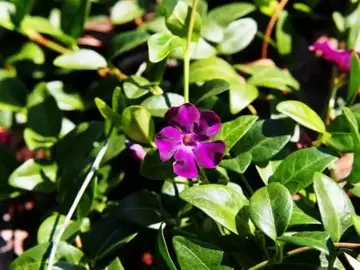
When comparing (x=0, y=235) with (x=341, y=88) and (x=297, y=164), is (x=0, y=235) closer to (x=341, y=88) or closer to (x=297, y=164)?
(x=297, y=164)

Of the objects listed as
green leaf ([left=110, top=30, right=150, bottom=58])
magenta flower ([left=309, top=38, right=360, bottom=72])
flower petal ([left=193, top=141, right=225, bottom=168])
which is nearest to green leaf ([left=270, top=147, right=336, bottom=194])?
flower petal ([left=193, top=141, right=225, bottom=168])

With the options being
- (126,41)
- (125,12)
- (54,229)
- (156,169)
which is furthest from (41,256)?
(125,12)

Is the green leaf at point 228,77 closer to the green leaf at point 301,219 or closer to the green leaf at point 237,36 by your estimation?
the green leaf at point 237,36

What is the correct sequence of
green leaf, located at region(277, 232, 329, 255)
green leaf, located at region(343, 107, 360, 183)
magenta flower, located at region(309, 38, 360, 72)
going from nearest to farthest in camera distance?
green leaf, located at region(277, 232, 329, 255)
green leaf, located at region(343, 107, 360, 183)
magenta flower, located at region(309, 38, 360, 72)

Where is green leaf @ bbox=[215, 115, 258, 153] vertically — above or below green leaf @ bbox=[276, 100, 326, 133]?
above

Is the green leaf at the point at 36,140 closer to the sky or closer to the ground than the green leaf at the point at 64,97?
closer to the ground

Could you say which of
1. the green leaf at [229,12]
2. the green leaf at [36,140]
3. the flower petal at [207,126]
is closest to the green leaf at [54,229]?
the green leaf at [36,140]

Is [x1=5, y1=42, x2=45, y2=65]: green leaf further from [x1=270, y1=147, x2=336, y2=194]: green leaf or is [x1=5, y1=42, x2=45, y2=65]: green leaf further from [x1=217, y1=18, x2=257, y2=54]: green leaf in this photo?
[x1=270, y1=147, x2=336, y2=194]: green leaf
